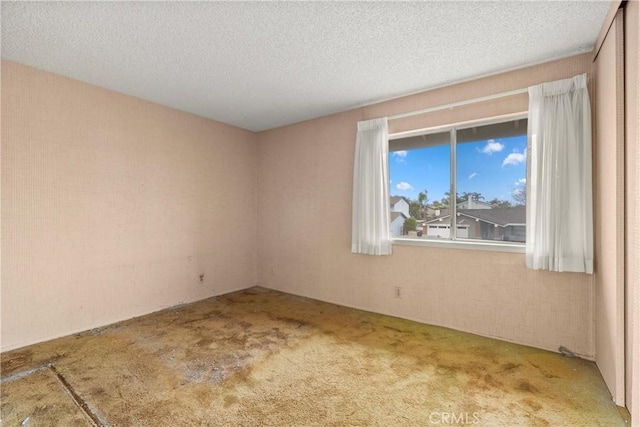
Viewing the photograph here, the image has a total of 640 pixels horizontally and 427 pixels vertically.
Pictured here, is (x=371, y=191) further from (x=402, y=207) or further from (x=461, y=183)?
(x=461, y=183)

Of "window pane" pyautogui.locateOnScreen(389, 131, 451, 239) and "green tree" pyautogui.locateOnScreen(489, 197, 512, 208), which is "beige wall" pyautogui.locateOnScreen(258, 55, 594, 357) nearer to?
"window pane" pyautogui.locateOnScreen(389, 131, 451, 239)

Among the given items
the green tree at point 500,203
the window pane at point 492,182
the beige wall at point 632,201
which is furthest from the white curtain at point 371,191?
the beige wall at point 632,201

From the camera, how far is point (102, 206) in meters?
3.23

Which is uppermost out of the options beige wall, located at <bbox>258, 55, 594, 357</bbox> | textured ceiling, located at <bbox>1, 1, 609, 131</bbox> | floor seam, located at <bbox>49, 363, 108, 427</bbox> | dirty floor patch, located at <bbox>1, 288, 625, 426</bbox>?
textured ceiling, located at <bbox>1, 1, 609, 131</bbox>

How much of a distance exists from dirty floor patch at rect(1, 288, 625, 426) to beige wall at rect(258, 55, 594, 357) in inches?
9.2

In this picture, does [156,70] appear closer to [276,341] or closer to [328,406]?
[276,341]

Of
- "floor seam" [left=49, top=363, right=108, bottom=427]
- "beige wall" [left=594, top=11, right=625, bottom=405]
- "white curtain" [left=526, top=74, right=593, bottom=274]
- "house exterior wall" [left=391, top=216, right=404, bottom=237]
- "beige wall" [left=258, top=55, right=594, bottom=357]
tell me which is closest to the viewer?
"floor seam" [left=49, top=363, right=108, bottom=427]

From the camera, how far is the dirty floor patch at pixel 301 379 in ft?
5.90

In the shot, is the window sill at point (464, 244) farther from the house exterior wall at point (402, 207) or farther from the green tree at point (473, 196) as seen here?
the green tree at point (473, 196)

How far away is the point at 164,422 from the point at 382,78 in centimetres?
320

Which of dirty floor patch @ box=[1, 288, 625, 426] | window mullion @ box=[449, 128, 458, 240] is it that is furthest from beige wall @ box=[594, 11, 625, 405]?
window mullion @ box=[449, 128, 458, 240]

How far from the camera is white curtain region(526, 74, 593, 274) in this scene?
2402mm

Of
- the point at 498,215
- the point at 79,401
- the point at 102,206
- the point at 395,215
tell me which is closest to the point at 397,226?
the point at 395,215

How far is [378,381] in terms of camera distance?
2.15m
